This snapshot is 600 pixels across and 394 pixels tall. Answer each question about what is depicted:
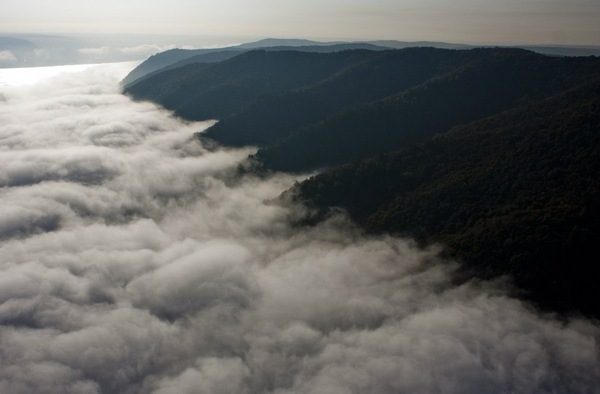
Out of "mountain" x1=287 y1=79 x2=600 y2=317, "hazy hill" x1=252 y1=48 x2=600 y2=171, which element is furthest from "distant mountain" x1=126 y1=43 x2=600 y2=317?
"hazy hill" x1=252 y1=48 x2=600 y2=171

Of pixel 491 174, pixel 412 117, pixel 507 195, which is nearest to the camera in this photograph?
pixel 507 195

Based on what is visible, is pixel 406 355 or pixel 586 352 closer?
pixel 586 352

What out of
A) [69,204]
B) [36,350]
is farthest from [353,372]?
[69,204]

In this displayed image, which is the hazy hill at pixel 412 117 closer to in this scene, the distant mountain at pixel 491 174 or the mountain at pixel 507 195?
the distant mountain at pixel 491 174

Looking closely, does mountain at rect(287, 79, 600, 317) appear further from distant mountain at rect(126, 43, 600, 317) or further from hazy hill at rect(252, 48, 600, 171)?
hazy hill at rect(252, 48, 600, 171)

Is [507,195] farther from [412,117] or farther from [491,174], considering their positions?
[412,117]

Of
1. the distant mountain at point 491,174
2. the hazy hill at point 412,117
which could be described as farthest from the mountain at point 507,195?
the hazy hill at point 412,117

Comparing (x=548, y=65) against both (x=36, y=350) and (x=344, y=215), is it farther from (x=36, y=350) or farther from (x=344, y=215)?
(x=36, y=350)

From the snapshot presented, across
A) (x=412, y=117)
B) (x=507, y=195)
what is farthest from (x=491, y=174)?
(x=412, y=117)
